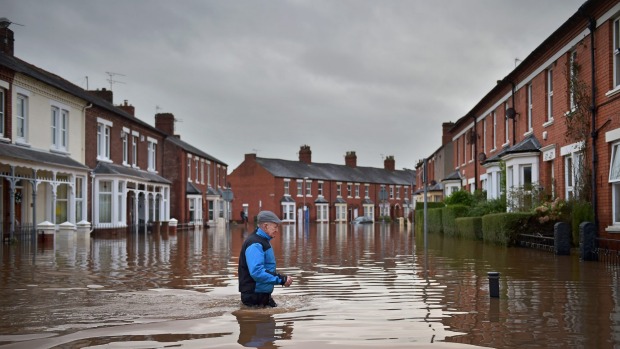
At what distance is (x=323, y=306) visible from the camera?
9.35 metres

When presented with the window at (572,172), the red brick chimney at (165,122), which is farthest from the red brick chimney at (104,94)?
the window at (572,172)

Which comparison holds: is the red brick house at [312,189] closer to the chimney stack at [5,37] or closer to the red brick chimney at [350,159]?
the red brick chimney at [350,159]

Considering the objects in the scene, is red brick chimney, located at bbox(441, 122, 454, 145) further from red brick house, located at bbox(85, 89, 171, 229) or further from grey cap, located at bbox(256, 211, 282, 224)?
grey cap, located at bbox(256, 211, 282, 224)

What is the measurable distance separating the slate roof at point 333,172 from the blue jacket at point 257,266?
229 ft

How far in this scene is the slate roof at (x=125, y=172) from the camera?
34250mm

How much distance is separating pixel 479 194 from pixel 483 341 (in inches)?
1082

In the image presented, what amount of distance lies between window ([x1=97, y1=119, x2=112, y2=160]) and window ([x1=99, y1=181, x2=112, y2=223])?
157 cm

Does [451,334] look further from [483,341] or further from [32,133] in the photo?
[32,133]

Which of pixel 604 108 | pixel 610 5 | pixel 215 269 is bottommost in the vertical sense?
pixel 215 269

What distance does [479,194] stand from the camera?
3353 centimetres

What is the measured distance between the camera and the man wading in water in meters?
8.45

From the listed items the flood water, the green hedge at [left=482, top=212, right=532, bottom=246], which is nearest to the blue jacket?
the flood water

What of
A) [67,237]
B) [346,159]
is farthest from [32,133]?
[346,159]

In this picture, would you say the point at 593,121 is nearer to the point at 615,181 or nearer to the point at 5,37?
the point at 615,181
